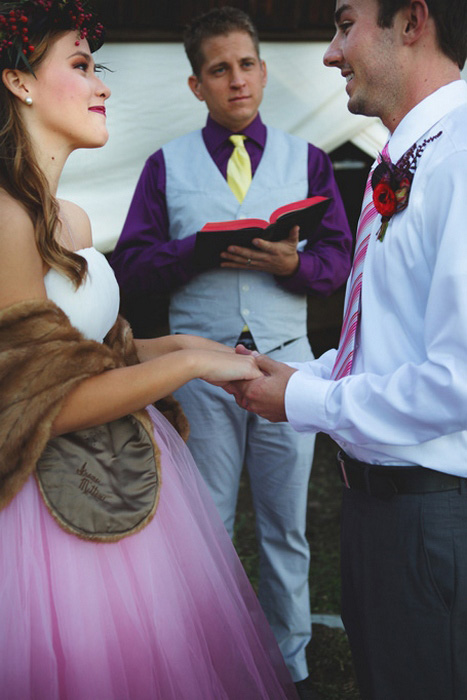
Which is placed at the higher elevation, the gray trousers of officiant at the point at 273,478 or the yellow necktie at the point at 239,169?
the yellow necktie at the point at 239,169

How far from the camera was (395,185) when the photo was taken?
68.5 inches

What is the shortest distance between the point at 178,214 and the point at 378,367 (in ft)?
5.21

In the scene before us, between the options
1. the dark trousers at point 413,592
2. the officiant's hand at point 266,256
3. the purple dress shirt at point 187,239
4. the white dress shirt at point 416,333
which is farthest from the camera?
the purple dress shirt at point 187,239

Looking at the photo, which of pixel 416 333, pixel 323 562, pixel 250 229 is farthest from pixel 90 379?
pixel 323 562

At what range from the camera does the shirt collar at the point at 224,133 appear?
3.19 meters

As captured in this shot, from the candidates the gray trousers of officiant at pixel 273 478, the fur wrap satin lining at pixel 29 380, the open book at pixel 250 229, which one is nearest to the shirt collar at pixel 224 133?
the open book at pixel 250 229

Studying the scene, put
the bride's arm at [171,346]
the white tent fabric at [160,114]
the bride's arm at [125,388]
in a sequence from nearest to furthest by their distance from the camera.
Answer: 1. the bride's arm at [125,388]
2. the bride's arm at [171,346]
3. the white tent fabric at [160,114]

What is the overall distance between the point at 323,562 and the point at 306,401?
2.76 metres

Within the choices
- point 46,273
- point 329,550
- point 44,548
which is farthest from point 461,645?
point 329,550

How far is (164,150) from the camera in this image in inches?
127

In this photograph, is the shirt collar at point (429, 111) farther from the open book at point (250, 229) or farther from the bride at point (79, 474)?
the open book at point (250, 229)

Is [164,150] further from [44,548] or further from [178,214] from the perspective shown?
[44,548]

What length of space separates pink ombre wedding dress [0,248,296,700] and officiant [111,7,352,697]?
99cm

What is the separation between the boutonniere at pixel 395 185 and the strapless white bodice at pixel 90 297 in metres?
0.73
